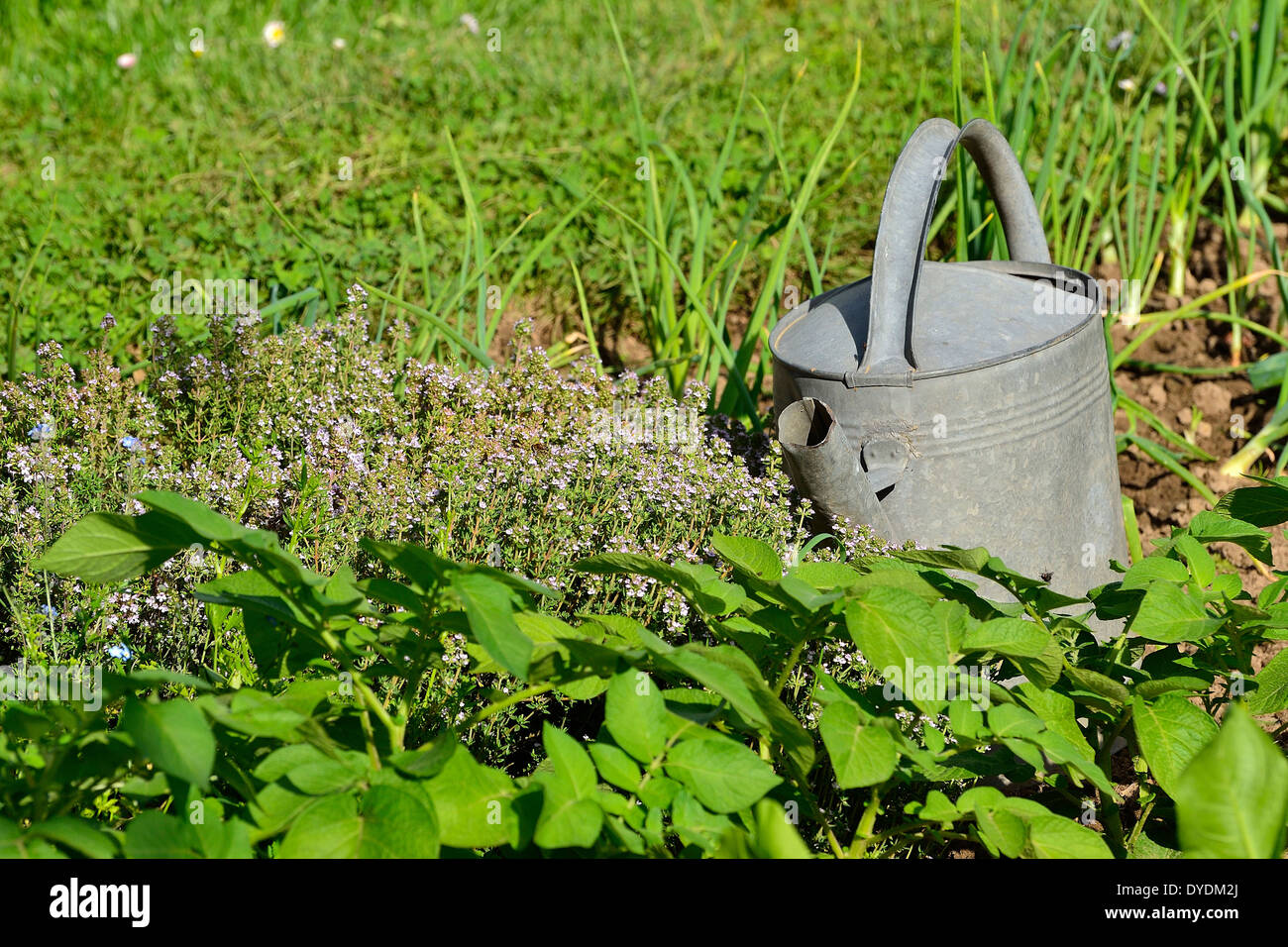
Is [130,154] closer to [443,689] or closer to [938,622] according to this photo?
[443,689]

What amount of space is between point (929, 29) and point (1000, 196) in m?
2.82

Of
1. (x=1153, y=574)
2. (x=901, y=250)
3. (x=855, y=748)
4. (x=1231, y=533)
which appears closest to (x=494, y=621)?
(x=855, y=748)

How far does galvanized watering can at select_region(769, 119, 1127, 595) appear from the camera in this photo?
1854mm

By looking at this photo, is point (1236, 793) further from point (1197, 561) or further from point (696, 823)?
point (1197, 561)

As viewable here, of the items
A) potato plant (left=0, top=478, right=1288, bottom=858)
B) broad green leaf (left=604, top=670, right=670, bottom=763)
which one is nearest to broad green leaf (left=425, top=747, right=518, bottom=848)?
potato plant (left=0, top=478, right=1288, bottom=858)

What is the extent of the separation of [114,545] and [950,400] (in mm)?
1346

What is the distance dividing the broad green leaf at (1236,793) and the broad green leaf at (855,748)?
290 millimetres

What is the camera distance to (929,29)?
470cm

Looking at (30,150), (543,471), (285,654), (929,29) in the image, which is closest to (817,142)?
(929,29)

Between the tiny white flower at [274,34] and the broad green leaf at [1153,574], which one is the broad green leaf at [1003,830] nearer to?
the broad green leaf at [1153,574]

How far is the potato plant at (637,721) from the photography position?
84 centimetres

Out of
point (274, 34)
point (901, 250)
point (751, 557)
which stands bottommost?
point (751, 557)

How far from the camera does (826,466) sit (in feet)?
6.04

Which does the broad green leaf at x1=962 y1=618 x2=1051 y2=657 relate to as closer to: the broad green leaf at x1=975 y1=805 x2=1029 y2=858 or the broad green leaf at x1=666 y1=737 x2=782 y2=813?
the broad green leaf at x1=975 y1=805 x2=1029 y2=858
